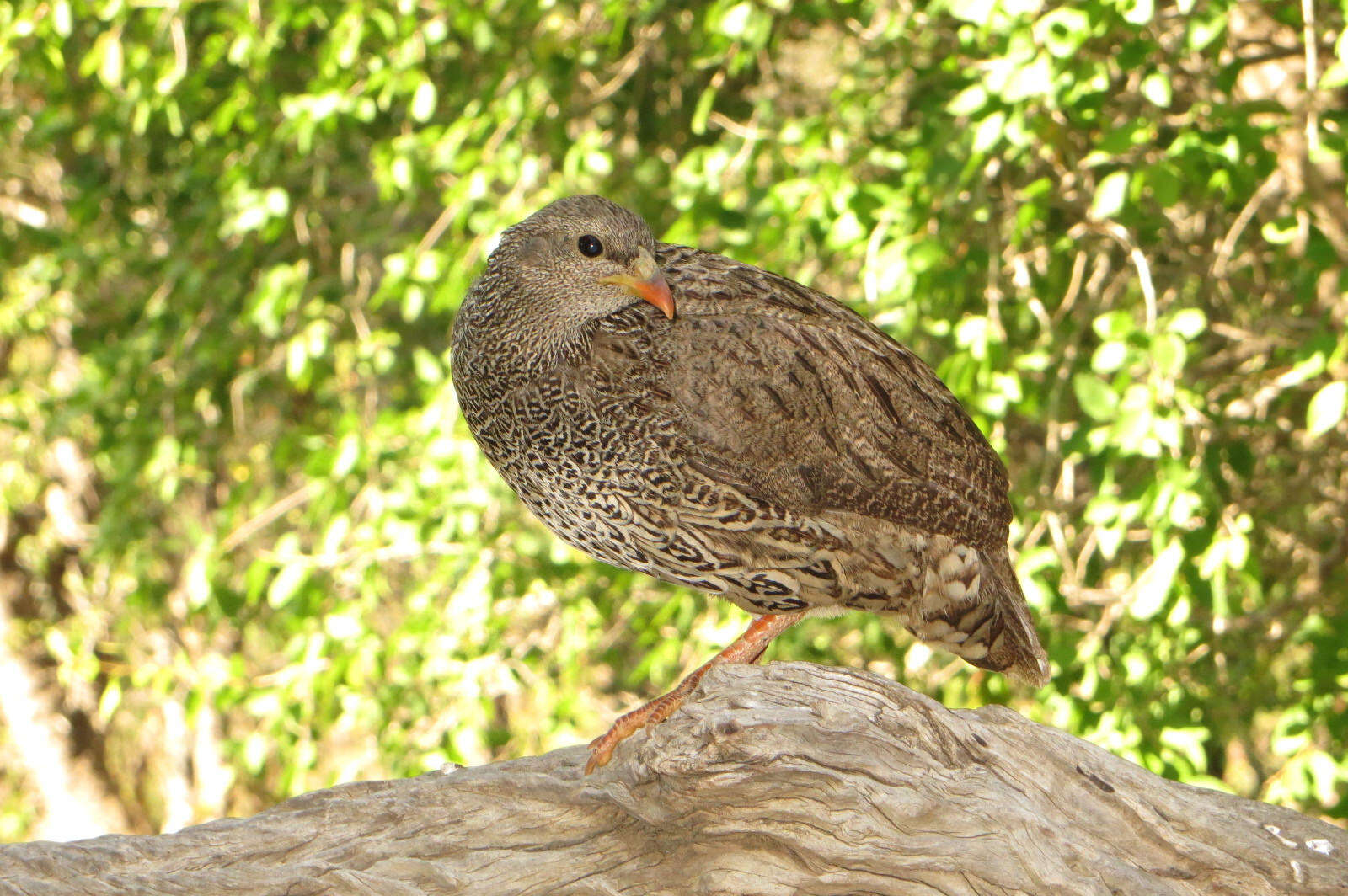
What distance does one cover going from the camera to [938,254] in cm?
373

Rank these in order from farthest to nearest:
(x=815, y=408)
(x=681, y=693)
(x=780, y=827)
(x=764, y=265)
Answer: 1. (x=764, y=265)
2. (x=681, y=693)
3. (x=815, y=408)
4. (x=780, y=827)

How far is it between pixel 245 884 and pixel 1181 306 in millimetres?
3231

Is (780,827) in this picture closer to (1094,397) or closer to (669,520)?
(669,520)

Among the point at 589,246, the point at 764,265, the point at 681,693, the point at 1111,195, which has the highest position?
the point at 764,265

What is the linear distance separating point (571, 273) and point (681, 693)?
37.3 inches

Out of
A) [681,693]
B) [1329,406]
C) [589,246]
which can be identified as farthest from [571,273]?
[1329,406]

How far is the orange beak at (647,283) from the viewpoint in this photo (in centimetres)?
305

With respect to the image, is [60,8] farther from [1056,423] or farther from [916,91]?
[1056,423]

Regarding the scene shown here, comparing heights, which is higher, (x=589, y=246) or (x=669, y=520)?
(x=589, y=246)

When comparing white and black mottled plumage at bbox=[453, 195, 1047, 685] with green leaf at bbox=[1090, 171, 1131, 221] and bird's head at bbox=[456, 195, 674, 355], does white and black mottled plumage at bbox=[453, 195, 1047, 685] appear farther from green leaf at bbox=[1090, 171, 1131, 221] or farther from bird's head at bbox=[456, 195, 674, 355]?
green leaf at bbox=[1090, 171, 1131, 221]

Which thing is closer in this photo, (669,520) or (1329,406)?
(669,520)

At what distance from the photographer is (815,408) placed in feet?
10.3

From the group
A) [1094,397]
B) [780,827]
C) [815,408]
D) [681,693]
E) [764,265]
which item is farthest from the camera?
[764,265]

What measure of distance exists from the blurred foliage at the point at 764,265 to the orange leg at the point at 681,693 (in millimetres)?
792
